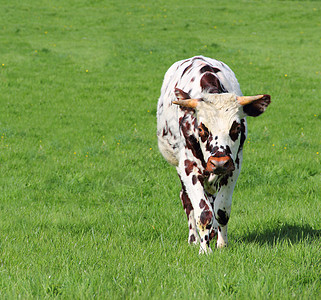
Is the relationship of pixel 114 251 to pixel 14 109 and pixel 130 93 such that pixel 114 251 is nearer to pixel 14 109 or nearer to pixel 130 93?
pixel 14 109

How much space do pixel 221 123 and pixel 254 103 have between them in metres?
0.50

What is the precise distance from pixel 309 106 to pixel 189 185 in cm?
1033

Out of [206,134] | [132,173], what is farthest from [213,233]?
[132,173]

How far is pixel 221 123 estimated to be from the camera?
4.39 meters

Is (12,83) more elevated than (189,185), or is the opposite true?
(189,185)

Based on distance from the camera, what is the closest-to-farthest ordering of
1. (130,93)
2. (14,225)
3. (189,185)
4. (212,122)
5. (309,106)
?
(212,122)
(189,185)
(14,225)
(309,106)
(130,93)

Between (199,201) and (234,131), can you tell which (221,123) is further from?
(199,201)

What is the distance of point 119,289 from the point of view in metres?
3.64

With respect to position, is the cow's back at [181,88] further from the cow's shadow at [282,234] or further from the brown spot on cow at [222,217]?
the cow's shadow at [282,234]

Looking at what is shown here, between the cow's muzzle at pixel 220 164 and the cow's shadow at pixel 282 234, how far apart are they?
139 centimetres

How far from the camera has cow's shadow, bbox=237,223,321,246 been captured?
5281 millimetres

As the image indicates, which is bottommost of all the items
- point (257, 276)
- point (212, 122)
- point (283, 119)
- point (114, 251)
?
point (283, 119)

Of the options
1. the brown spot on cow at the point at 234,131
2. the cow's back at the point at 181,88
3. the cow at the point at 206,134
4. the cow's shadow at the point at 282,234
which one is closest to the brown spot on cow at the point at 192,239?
the cow at the point at 206,134

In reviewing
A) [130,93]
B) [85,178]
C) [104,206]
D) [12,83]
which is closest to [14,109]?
[12,83]
